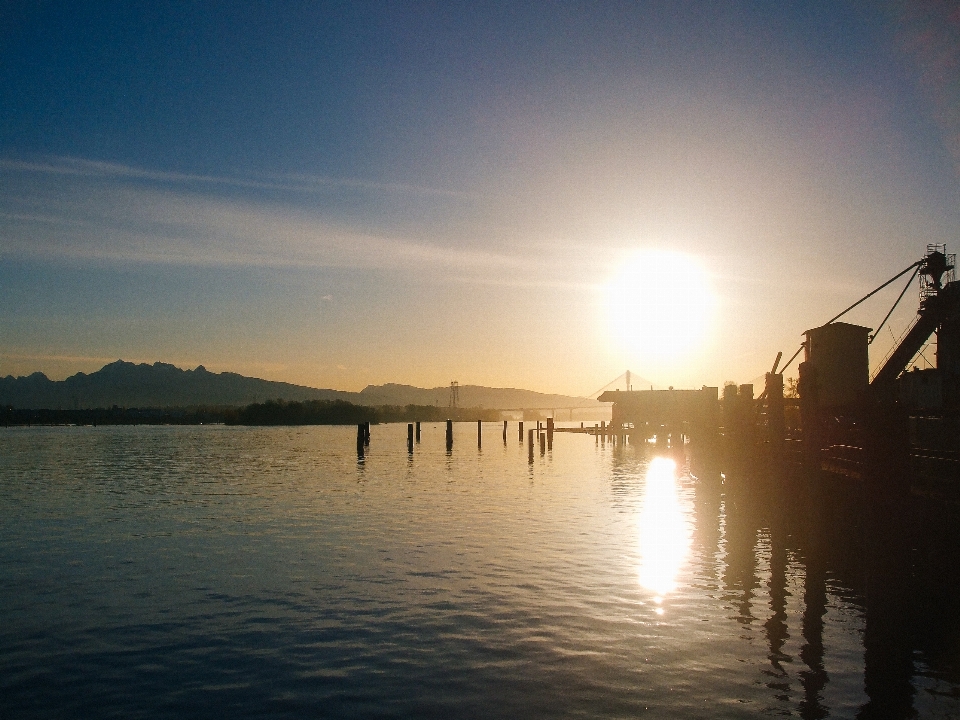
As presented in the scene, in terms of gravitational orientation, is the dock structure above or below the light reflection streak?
above

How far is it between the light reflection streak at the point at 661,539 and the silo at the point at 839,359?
15513mm

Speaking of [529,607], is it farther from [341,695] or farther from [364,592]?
[341,695]

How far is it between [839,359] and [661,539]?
107 feet

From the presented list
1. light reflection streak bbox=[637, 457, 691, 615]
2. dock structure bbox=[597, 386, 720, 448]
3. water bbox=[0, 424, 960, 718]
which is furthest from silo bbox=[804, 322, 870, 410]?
dock structure bbox=[597, 386, 720, 448]

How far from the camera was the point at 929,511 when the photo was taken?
15.3 metres

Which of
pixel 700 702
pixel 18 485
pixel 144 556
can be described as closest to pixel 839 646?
pixel 700 702

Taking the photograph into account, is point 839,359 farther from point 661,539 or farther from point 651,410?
point 651,410

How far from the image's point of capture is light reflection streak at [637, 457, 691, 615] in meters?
17.6

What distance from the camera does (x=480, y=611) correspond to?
14578mm

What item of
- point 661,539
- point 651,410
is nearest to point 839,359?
point 661,539

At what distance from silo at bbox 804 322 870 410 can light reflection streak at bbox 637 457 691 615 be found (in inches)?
611

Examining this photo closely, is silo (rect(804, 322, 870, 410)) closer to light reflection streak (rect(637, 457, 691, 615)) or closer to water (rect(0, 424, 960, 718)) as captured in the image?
light reflection streak (rect(637, 457, 691, 615))

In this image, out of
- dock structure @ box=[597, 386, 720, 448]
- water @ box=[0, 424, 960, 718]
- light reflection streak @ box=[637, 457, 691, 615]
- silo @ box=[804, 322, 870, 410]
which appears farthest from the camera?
dock structure @ box=[597, 386, 720, 448]

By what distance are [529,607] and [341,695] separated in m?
5.56
